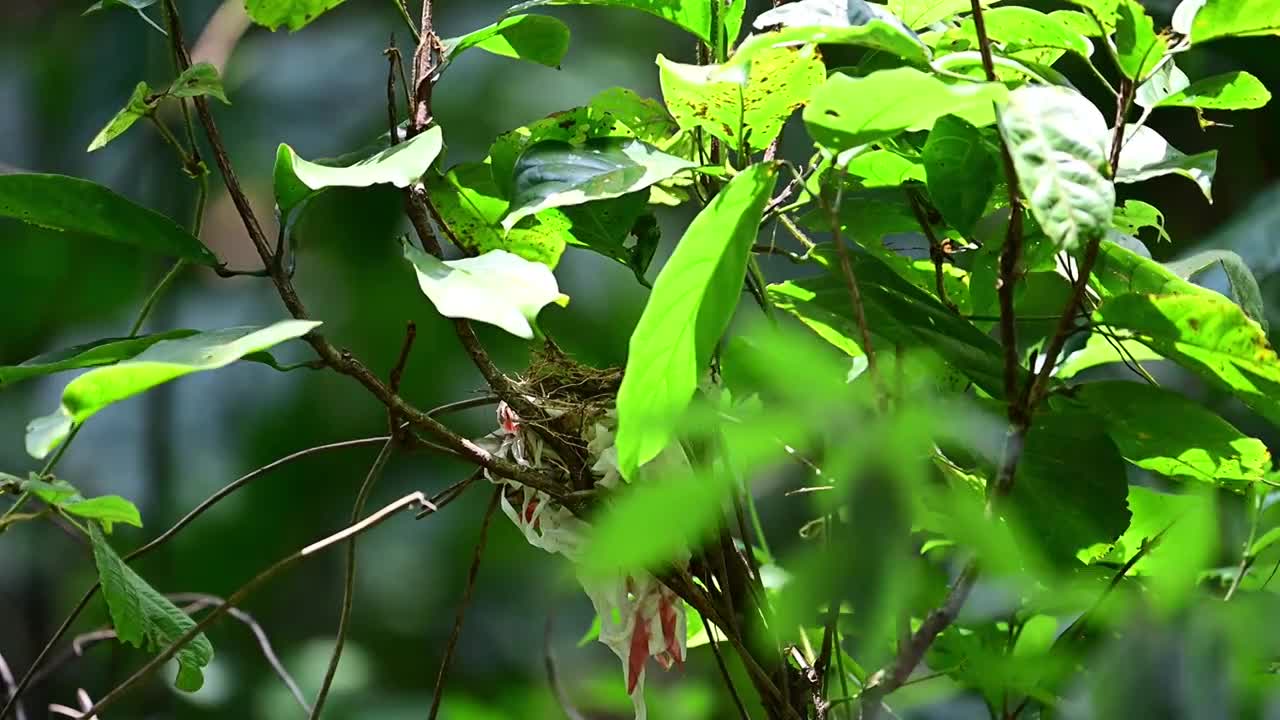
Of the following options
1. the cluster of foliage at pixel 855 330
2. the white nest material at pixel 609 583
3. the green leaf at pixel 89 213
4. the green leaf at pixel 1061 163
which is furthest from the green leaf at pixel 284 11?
the green leaf at pixel 1061 163

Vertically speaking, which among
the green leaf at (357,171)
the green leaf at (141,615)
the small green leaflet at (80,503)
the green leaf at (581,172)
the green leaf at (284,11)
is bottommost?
the green leaf at (141,615)

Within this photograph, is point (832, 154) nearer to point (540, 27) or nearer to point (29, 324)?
point (540, 27)

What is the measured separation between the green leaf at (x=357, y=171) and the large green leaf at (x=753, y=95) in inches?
4.0

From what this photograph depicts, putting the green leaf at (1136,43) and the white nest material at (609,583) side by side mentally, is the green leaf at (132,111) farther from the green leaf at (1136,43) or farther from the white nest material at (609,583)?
the green leaf at (1136,43)

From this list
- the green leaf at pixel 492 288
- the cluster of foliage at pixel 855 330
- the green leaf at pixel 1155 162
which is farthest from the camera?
the green leaf at pixel 1155 162

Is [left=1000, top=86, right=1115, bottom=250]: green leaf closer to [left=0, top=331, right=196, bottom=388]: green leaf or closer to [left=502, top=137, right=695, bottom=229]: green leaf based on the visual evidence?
[left=502, top=137, right=695, bottom=229]: green leaf

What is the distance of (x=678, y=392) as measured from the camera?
14.9 inches

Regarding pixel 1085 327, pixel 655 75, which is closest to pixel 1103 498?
pixel 1085 327

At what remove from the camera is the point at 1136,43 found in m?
0.45

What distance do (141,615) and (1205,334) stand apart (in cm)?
51

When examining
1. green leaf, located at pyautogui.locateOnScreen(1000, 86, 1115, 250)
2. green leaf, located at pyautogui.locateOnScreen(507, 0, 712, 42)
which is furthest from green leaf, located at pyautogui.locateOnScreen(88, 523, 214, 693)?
green leaf, located at pyautogui.locateOnScreen(1000, 86, 1115, 250)

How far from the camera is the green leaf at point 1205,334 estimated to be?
438mm

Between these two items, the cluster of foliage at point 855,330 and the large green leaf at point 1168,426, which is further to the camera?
the large green leaf at point 1168,426

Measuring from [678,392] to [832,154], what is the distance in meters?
0.11
